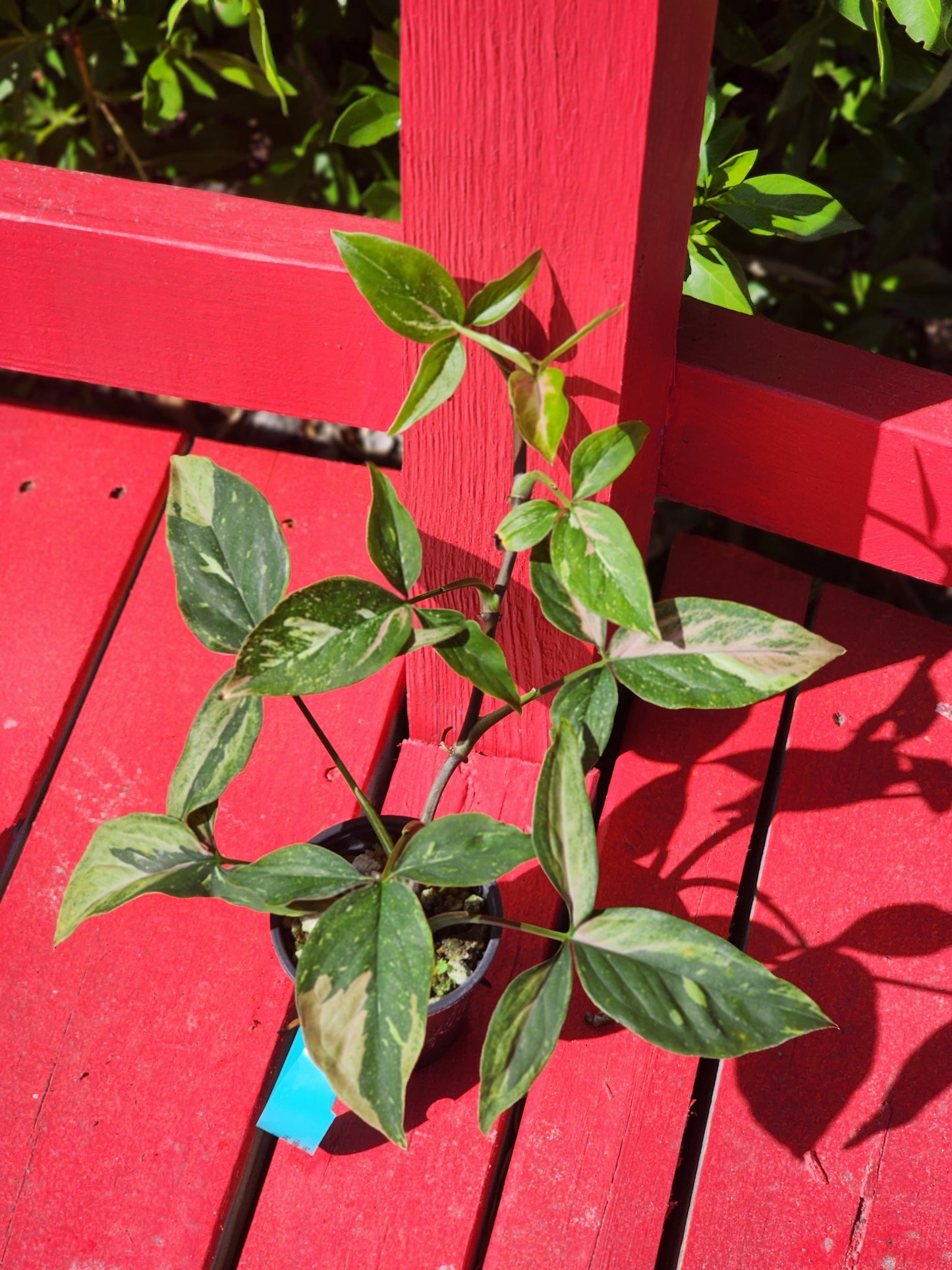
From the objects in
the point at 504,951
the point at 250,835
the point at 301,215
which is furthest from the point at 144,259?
the point at 504,951

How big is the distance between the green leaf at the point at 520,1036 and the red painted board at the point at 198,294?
538 mm

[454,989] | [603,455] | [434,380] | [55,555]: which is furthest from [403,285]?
[55,555]

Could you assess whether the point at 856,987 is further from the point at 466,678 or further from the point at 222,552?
the point at 222,552

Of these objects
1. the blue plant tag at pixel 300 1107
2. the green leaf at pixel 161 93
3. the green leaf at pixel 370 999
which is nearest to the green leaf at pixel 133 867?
the green leaf at pixel 370 999

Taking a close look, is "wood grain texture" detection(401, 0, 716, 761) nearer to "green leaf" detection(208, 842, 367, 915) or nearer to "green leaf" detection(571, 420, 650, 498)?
"green leaf" detection(571, 420, 650, 498)

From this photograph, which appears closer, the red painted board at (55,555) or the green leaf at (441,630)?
the green leaf at (441,630)

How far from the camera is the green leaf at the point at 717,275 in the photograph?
40.1 inches

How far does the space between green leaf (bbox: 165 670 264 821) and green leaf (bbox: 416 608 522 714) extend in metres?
0.16

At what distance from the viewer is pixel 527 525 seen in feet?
2.49

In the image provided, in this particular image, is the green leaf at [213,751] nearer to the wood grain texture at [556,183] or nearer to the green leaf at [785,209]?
the wood grain texture at [556,183]

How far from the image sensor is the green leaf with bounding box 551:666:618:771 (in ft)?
2.72

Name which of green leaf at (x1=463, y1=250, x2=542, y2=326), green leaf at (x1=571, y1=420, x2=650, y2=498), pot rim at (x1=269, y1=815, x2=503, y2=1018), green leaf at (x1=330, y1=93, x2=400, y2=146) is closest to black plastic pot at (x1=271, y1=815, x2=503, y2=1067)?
pot rim at (x1=269, y1=815, x2=503, y2=1018)

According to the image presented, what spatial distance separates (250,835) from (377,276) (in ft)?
2.16

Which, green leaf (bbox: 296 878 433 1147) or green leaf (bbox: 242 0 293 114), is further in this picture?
green leaf (bbox: 242 0 293 114)
